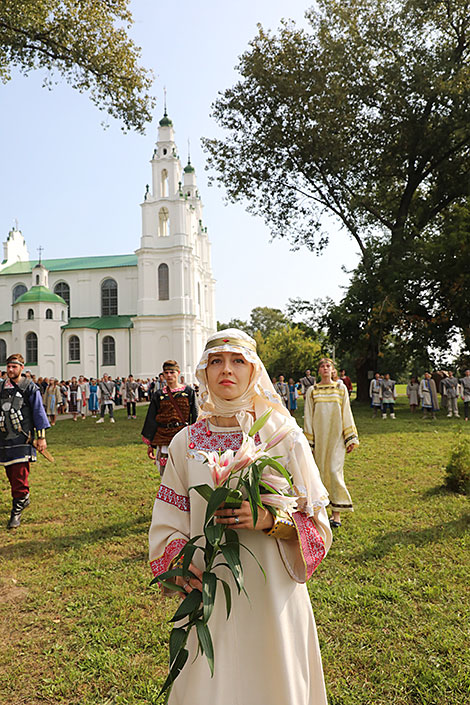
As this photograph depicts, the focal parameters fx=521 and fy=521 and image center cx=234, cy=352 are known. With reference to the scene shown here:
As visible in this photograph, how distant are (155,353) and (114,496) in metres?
43.7

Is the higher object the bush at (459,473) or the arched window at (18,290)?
the arched window at (18,290)

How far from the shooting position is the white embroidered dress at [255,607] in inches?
82.3

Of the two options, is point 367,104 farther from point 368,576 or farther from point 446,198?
point 368,576

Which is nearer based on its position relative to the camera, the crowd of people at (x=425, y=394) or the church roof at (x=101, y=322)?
the crowd of people at (x=425, y=394)

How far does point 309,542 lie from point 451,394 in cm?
2233

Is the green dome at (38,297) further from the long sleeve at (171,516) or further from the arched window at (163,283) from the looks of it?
the long sleeve at (171,516)

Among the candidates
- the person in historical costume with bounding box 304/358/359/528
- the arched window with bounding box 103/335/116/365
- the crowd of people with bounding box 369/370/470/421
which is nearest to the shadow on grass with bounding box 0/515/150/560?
the person in historical costume with bounding box 304/358/359/528

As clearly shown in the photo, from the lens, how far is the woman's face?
7.83 ft

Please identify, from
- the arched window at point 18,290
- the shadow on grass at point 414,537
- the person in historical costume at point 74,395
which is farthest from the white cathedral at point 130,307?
the shadow on grass at point 414,537

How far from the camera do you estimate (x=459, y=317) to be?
2345 centimetres

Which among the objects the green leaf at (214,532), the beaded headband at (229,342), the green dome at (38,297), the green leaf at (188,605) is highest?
the green dome at (38,297)

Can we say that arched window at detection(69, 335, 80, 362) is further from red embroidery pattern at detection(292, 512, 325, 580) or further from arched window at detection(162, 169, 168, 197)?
red embroidery pattern at detection(292, 512, 325, 580)

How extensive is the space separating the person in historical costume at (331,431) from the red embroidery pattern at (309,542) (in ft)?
15.4

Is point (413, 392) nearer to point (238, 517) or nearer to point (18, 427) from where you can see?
point (18, 427)
